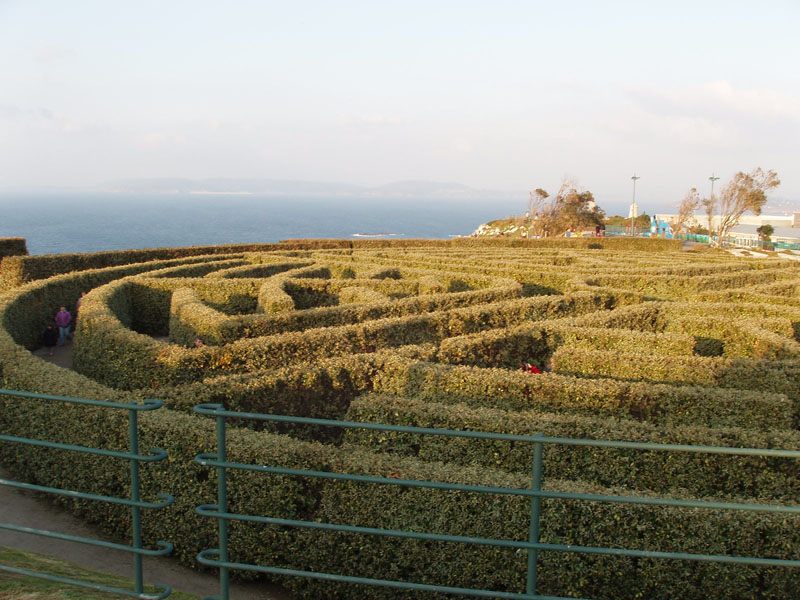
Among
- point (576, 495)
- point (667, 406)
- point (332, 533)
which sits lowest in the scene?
point (332, 533)

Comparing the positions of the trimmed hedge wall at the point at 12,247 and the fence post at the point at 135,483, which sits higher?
the trimmed hedge wall at the point at 12,247

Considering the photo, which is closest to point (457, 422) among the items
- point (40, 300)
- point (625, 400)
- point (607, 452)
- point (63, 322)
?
point (607, 452)

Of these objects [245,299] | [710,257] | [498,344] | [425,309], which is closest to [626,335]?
[498,344]

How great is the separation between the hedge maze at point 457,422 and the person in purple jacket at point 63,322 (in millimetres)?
881

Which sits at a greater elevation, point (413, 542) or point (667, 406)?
point (667, 406)

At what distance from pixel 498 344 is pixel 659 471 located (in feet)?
19.8

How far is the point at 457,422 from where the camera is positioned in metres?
8.74

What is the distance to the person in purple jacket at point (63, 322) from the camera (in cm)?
1975

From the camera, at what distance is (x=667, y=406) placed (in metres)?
10.0

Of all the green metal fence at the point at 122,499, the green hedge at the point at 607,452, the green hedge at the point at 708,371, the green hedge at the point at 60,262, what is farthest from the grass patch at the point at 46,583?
the green hedge at the point at 60,262

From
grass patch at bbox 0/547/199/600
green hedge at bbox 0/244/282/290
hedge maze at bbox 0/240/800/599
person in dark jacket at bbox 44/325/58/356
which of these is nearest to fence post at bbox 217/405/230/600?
grass patch at bbox 0/547/199/600

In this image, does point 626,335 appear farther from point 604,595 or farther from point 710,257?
point 710,257

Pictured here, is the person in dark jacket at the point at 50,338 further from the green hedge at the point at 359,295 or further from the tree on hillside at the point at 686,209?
the tree on hillside at the point at 686,209

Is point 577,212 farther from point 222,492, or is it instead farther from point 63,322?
point 222,492
